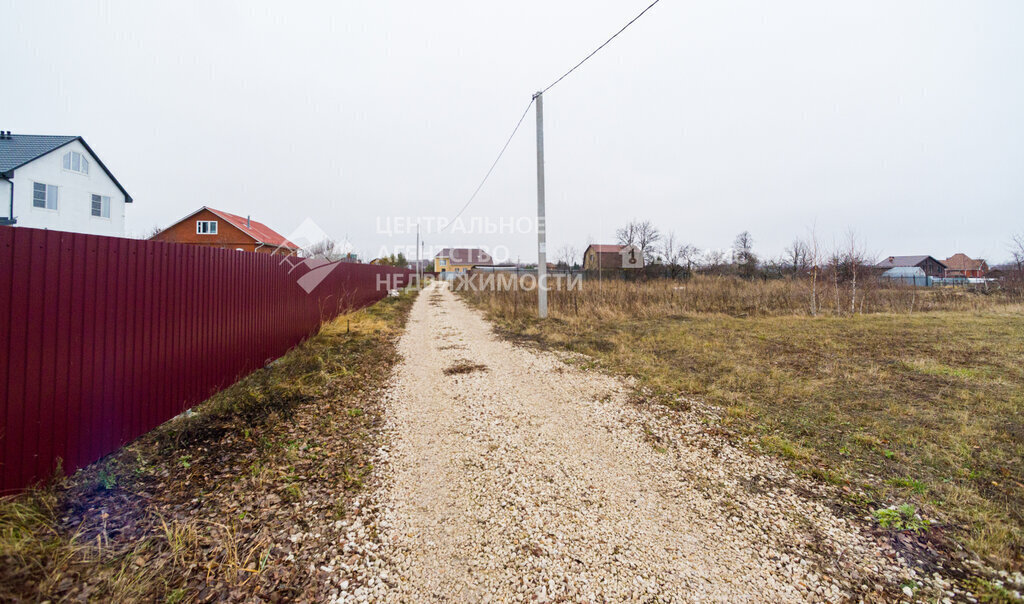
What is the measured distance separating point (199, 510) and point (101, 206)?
3532 cm

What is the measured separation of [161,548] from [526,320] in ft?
32.4

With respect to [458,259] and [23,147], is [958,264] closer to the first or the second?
[458,259]

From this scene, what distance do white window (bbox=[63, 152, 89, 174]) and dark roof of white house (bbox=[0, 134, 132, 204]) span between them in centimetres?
95

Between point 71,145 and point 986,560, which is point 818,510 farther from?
point 71,145

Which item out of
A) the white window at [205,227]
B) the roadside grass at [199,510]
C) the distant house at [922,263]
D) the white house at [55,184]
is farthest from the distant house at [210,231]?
the distant house at [922,263]

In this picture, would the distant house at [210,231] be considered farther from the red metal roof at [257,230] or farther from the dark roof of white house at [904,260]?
the dark roof of white house at [904,260]

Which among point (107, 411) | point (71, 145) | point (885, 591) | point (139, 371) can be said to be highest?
point (71, 145)

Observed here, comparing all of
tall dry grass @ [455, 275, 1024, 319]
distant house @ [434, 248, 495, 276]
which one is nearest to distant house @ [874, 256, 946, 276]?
tall dry grass @ [455, 275, 1024, 319]

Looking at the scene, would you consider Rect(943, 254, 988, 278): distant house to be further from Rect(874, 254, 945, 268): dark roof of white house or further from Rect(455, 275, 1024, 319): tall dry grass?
Rect(455, 275, 1024, 319): tall dry grass

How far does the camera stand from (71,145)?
73.8ft

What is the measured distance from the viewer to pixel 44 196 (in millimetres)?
21141

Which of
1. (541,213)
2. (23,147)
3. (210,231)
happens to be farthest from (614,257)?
(23,147)

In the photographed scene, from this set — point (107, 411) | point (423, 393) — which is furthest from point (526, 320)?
point (107, 411)

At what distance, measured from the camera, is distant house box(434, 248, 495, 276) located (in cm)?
6600
